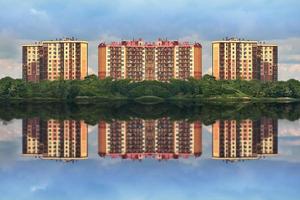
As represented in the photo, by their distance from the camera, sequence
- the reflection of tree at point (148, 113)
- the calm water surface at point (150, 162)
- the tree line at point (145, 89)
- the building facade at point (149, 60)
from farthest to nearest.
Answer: the building facade at point (149, 60)
the tree line at point (145, 89)
the reflection of tree at point (148, 113)
the calm water surface at point (150, 162)

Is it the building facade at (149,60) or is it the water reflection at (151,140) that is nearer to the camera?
the water reflection at (151,140)

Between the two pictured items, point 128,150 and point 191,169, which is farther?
point 128,150

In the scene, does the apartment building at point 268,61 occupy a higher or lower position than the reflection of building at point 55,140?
higher

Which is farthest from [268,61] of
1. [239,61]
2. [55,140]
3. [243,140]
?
[55,140]

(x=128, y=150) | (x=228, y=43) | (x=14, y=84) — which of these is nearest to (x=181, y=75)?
(x=228, y=43)

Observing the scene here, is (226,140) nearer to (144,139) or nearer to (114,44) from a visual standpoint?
(144,139)

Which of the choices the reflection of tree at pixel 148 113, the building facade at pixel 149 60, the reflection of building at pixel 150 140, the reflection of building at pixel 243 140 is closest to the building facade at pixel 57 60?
the building facade at pixel 149 60

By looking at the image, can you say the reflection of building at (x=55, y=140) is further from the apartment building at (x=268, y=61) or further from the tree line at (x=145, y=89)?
the apartment building at (x=268, y=61)
